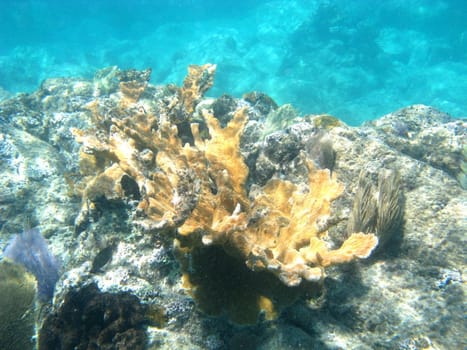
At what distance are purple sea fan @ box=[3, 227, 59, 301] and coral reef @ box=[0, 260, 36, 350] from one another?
465 millimetres

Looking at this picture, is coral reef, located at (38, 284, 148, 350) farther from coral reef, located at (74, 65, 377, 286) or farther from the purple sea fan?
the purple sea fan

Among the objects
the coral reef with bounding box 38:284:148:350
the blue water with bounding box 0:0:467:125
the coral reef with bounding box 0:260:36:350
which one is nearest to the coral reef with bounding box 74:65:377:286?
the coral reef with bounding box 38:284:148:350

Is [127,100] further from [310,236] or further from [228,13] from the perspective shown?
[228,13]

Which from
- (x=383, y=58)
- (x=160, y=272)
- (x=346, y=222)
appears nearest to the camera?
(x=160, y=272)

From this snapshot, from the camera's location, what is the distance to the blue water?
2198 cm

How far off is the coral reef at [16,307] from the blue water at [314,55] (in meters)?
18.3

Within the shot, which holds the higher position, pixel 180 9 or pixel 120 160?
pixel 180 9

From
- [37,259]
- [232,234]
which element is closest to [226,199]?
[232,234]

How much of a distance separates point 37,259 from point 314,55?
2638 centimetres

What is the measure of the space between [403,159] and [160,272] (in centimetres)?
341

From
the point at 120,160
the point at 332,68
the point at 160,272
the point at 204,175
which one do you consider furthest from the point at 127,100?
the point at 332,68

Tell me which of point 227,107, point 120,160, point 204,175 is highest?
point 227,107

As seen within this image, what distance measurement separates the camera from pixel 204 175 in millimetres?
2836

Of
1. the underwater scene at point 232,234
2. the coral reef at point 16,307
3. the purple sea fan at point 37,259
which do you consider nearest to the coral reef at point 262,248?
the underwater scene at point 232,234
